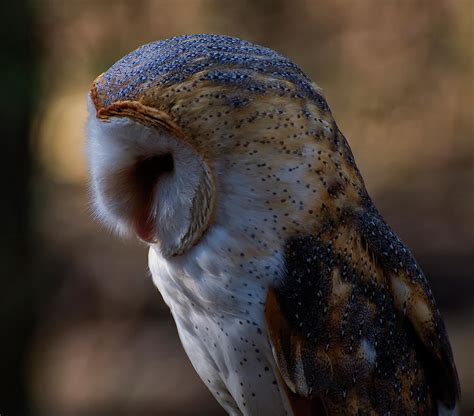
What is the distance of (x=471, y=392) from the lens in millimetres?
4301

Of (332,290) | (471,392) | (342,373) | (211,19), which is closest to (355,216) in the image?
(332,290)

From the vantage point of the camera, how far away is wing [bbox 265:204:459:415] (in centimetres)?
124

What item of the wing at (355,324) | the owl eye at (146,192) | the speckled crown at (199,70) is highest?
the speckled crown at (199,70)

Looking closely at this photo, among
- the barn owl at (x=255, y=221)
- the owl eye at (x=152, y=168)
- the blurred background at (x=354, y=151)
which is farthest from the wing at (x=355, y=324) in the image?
the blurred background at (x=354, y=151)

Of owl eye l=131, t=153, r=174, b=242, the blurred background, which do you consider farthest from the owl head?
the blurred background

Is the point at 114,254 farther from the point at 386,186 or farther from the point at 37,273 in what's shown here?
the point at 37,273

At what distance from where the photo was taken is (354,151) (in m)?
4.92

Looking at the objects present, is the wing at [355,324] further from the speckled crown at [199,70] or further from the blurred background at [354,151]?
the blurred background at [354,151]

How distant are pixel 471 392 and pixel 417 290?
10.3 feet

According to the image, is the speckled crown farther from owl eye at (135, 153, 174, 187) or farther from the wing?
the wing

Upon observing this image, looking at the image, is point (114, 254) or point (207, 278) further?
point (114, 254)

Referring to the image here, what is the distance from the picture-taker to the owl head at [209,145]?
3.83 ft

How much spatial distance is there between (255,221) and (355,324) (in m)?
0.22

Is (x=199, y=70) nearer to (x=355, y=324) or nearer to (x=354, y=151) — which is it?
(x=355, y=324)
